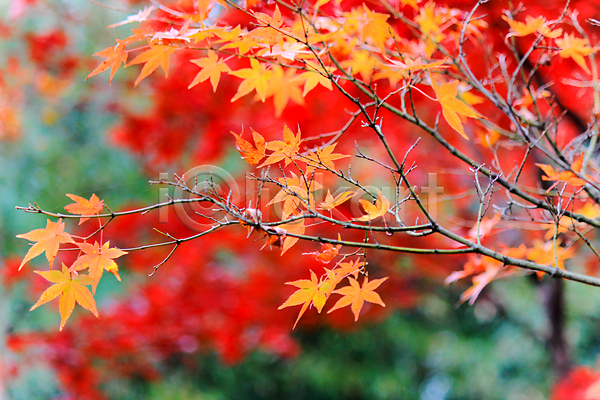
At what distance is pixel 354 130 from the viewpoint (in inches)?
90.0

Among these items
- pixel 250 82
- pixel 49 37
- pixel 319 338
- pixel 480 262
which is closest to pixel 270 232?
pixel 250 82

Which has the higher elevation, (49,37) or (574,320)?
(49,37)

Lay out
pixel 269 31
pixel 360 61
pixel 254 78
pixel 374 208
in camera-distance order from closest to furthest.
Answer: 1. pixel 374 208
2. pixel 269 31
3. pixel 254 78
4. pixel 360 61

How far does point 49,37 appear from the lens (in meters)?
2.93

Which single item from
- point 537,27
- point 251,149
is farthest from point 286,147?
point 537,27

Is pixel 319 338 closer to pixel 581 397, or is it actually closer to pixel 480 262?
pixel 581 397

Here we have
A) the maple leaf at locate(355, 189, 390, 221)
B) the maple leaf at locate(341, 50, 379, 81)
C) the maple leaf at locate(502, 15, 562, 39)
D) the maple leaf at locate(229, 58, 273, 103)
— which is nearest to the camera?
the maple leaf at locate(355, 189, 390, 221)

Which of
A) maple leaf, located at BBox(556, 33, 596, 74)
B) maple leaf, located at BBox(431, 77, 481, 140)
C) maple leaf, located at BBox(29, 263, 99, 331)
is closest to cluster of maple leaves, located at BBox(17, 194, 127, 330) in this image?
maple leaf, located at BBox(29, 263, 99, 331)

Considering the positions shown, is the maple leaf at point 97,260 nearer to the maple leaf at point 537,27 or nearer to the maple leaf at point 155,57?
the maple leaf at point 155,57

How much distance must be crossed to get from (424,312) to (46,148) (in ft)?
15.8

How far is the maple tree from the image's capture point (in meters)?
0.66

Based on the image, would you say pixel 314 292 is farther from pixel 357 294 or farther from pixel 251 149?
pixel 251 149

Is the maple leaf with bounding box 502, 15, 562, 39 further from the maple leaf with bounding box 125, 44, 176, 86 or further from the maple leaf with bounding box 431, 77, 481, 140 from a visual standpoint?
the maple leaf with bounding box 125, 44, 176, 86

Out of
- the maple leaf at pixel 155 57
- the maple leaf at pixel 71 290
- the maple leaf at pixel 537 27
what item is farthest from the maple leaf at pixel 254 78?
the maple leaf at pixel 537 27
